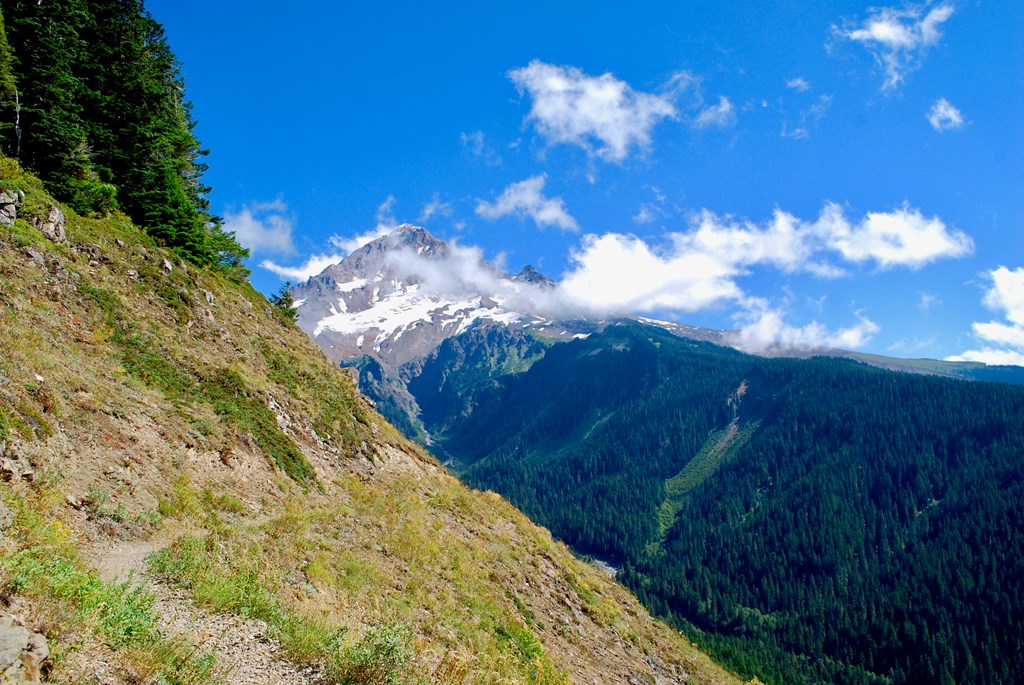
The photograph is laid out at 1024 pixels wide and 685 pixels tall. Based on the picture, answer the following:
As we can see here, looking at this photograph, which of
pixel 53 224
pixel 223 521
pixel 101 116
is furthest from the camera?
pixel 101 116

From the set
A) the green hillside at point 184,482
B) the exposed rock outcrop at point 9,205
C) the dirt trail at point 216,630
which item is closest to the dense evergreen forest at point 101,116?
the green hillside at point 184,482

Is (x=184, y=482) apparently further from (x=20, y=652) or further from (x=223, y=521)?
(x=20, y=652)

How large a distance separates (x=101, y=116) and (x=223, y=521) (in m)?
30.3

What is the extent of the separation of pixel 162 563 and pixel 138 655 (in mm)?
4070

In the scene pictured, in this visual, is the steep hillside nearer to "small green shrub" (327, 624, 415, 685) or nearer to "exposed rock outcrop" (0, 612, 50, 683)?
"small green shrub" (327, 624, 415, 685)

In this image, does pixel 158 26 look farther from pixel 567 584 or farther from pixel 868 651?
pixel 868 651

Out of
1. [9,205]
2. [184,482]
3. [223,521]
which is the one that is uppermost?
[9,205]

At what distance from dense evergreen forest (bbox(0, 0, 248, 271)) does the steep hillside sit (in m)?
2.84

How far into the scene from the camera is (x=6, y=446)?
11125 millimetres

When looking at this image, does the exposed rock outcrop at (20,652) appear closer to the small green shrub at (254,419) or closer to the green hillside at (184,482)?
the green hillside at (184,482)

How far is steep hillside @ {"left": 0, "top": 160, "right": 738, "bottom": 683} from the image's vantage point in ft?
28.1

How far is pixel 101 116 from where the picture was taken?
32.3 meters

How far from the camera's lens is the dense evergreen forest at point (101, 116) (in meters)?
26.4

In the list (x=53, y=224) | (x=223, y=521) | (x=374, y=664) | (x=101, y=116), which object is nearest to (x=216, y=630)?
(x=374, y=664)
